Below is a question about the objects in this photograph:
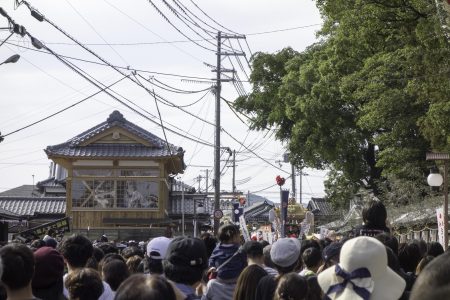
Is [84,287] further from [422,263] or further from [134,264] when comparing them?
[134,264]

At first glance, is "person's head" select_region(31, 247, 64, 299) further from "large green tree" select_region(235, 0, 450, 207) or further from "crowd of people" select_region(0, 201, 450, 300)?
"large green tree" select_region(235, 0, 450, 207)

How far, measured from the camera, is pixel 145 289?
128 inches

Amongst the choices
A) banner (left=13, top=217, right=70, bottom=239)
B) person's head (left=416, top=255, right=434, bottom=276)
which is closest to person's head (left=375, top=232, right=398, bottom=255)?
person's head (left=416, top=255, right=434, bottom=276)

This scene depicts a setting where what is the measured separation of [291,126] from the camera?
41.5m

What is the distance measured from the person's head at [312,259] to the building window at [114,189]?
33676 millimetres

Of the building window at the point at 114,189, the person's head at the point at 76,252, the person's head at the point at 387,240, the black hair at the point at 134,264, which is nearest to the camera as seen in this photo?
the person's head at the point at 76,252

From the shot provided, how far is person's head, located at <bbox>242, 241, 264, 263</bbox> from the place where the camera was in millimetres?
7613

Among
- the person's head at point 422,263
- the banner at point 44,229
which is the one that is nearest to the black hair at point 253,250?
the person's head at point 422,263

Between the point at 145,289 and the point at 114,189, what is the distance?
1518 inches

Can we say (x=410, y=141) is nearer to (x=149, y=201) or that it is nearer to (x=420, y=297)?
(x=149, y=201)

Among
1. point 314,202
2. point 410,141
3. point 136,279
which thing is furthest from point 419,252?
point 314,202

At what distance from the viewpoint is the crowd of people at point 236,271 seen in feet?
11.2

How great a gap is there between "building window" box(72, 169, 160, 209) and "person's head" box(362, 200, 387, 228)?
34.3 meters

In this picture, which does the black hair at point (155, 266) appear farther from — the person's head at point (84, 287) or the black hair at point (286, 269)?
the person's head at point (84, 287)
